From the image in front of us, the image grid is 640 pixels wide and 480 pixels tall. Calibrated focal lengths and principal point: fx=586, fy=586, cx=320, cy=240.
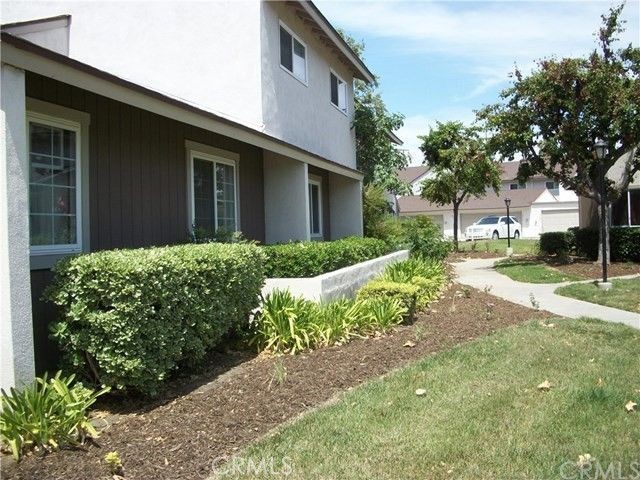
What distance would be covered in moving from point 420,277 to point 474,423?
650 cm

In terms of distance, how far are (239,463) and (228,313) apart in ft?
8.11

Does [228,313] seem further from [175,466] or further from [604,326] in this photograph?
[604,326]

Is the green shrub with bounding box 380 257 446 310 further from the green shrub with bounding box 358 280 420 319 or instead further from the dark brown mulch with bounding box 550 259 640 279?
the dark brown mulch with bounding box 550 259 640 279

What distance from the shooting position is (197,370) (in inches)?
251

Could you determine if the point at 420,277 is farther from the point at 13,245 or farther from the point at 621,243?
the point at 621,243

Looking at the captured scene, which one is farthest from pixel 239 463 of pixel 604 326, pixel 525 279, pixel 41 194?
pixel 525 279

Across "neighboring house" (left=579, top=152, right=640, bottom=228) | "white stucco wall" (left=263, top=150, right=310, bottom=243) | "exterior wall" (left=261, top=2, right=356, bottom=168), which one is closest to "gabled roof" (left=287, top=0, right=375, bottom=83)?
"exterior wall" (left=261, top=2, right=356, bottom=168)

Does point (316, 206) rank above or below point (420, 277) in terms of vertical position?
above

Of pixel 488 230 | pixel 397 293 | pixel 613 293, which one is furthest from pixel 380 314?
pixel 488 230

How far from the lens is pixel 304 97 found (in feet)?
45.1

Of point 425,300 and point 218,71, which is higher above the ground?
point 218,71

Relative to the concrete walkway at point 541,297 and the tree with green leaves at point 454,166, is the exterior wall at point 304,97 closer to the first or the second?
the concrete walkway at point 541,297

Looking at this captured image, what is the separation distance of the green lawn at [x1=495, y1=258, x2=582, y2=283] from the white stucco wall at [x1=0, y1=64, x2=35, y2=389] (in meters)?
12.7

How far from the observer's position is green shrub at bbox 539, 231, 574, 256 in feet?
69.6
